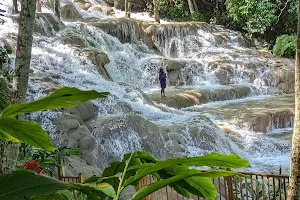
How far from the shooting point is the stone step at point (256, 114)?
1162 centimetres

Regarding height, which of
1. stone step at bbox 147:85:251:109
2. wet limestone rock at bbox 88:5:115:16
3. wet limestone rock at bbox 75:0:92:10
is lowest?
stone step at bbox 147:85:251:109

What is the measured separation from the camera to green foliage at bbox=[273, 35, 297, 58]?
65.4 feet

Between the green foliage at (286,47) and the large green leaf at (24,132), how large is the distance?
20.5 metres

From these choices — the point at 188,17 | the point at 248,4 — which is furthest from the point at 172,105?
the point at 188,17

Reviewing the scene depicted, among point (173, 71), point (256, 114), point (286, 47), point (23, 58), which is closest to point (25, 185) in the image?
point (23, 58)

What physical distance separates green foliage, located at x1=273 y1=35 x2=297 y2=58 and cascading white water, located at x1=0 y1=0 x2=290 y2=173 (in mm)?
1210

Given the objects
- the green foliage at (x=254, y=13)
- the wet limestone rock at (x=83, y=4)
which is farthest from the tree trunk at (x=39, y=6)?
the green foliage at (x=254, y=13)

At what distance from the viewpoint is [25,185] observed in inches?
27.6

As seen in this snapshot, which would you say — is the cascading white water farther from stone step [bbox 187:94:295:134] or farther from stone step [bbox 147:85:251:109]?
stone step [bbox 147:85:251:109]

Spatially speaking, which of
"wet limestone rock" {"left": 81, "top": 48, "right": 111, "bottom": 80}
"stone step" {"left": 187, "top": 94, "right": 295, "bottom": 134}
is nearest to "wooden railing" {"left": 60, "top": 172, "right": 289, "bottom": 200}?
"stone step" {"left": 187, "top": 94, "right": 295, "bottom": 134}

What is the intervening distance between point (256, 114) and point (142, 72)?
706 centimetres

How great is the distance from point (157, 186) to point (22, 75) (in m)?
2.89

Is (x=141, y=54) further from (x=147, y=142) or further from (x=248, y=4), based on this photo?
(x=147, y=142)

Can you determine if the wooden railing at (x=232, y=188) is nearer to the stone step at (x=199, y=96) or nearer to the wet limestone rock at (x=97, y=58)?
the stone step at (x=199, y=96)
